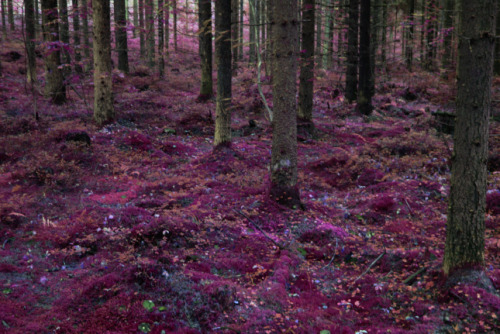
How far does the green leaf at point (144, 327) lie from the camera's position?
3670 mm

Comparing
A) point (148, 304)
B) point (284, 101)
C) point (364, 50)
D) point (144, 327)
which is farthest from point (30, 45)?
point (364, 50)

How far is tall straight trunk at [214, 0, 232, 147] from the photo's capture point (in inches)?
395

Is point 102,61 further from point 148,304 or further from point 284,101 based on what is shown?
point 148,304

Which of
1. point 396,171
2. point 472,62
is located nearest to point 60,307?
point 472,62

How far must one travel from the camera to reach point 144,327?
3.71 m

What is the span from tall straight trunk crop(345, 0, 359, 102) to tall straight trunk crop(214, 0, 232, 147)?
890 centimetres

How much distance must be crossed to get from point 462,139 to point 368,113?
1438 cm

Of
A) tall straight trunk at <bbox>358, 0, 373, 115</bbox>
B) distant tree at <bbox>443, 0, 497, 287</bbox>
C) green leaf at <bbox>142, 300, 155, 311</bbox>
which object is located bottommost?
green leaf at <bbox>142, 300, 155, 311</bbox>

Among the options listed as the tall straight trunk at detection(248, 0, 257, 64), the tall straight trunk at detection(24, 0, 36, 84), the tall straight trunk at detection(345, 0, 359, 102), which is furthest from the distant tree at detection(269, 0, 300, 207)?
the tall straight trunk at detection(345, 0, 359, 102)

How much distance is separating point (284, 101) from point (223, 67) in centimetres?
421

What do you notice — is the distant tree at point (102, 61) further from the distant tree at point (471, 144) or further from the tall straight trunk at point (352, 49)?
the distant tree at point (471, 144)

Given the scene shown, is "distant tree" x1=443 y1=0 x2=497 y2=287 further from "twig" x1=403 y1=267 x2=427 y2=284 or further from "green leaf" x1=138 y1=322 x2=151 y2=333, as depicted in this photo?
"green leaf" x1=138 y1=322 x2=151 y2=333

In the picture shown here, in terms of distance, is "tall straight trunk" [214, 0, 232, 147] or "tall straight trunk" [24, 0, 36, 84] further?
"tall straight trunk" [24, 0, 36, 84]

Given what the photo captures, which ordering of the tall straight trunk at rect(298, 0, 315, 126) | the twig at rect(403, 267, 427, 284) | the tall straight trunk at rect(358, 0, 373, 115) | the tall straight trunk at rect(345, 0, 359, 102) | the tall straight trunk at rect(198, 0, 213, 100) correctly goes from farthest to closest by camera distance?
the tall straight trunk at rect(345, 0, 359, 102) → the tall straight trunk at rect(198, 0, 213, 100) → the tall straight trunk at rect(358, 0, 373, 115) → the tall straight trunk at rect(298, 0, 315, 126) → the twig at rect(403, 267, 427, 284)
